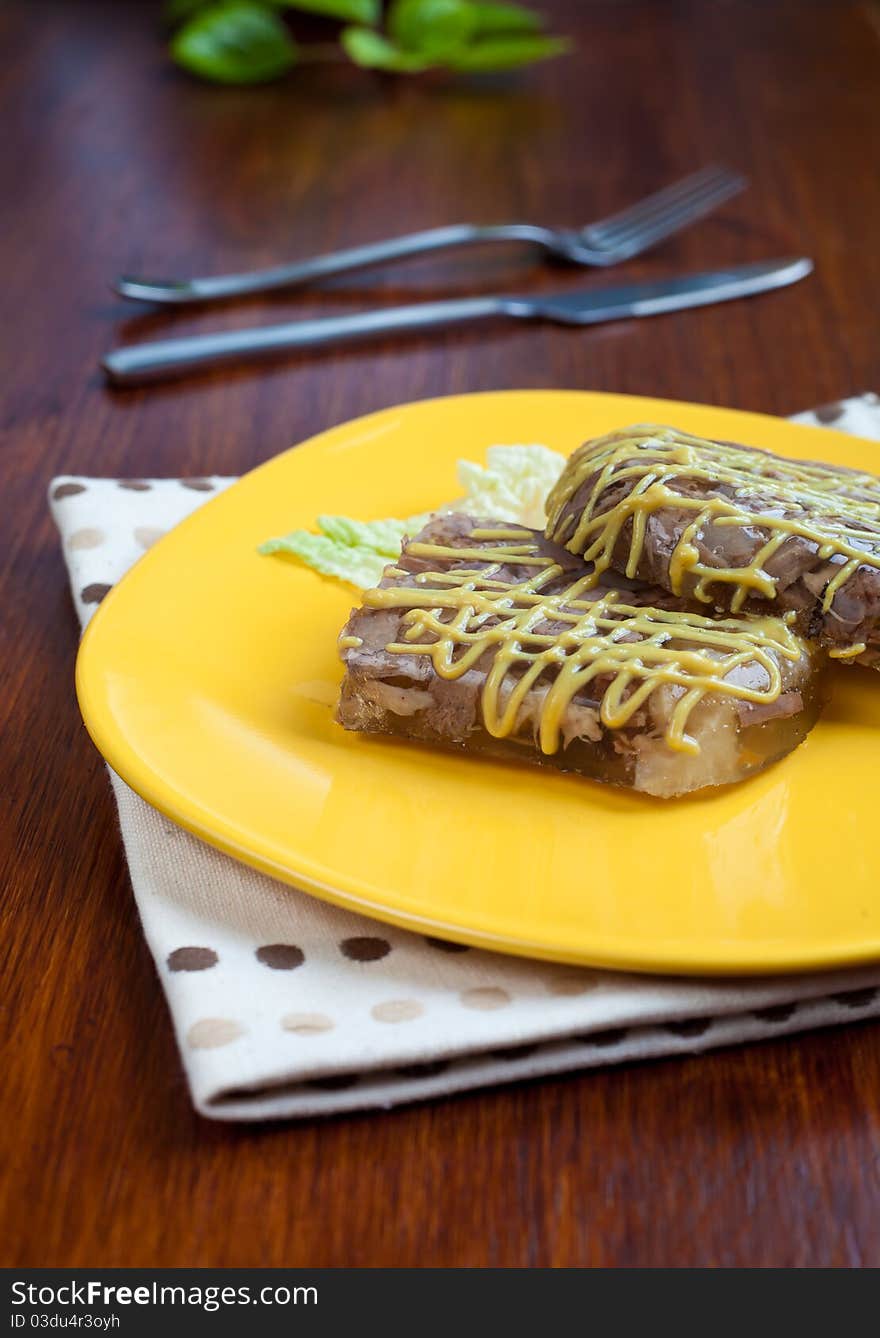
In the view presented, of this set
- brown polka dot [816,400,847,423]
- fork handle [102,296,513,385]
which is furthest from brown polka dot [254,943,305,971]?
fork handle [102,296,513,385]

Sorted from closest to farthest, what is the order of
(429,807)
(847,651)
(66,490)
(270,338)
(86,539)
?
(429,807)
(847,651)
(86,539)
(66,490)
(270,338)

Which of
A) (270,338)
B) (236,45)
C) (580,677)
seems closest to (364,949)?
(580,677)

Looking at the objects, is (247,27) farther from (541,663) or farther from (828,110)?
(541,663)

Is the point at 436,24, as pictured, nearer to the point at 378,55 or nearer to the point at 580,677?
the point at 378,55

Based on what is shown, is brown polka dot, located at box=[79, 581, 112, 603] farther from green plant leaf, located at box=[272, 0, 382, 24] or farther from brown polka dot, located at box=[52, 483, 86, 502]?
green plant leaf, located at box=[272, 0, 382, 24]

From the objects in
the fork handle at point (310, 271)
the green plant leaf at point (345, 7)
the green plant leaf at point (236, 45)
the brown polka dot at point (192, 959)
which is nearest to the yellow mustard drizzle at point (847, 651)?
the brown polka dot at point (192, 959)

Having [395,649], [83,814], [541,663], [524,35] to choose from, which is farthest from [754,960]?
[524,35]

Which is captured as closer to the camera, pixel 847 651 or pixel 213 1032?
pixel 213 1032

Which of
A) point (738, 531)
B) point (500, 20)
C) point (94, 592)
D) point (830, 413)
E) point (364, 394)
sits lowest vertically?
point (364, 394)
